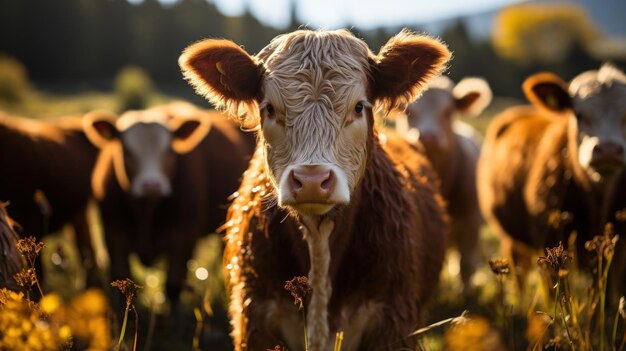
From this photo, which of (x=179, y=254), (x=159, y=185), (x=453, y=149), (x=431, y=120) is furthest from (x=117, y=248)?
(x=453, y=149)

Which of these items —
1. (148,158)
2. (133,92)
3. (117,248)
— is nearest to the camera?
(117,248)

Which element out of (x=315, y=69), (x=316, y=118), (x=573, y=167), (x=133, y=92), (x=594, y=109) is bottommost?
(x=573, y=167)

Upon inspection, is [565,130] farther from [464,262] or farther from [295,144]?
[295,144]

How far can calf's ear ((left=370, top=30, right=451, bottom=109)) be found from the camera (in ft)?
11.9

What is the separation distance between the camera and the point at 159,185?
6766 mm

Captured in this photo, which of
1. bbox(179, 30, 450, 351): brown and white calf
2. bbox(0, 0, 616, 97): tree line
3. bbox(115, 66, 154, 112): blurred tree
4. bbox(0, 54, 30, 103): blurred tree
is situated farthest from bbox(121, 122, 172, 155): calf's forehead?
bbox(0, 54, 30, 103): blurred tree

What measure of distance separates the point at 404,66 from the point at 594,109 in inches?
99.0

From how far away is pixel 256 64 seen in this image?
365 cm

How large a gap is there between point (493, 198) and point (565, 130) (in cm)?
115

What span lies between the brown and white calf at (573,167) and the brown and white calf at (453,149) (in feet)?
3.87

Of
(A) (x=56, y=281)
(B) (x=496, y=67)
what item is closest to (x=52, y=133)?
(A) (x=56, y=281)

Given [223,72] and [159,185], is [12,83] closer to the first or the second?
[159,185]

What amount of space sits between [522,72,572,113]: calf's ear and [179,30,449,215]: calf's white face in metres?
2.55

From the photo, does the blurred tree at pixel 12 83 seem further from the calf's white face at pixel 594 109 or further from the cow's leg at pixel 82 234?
the calf's white face at pixel 594 109
